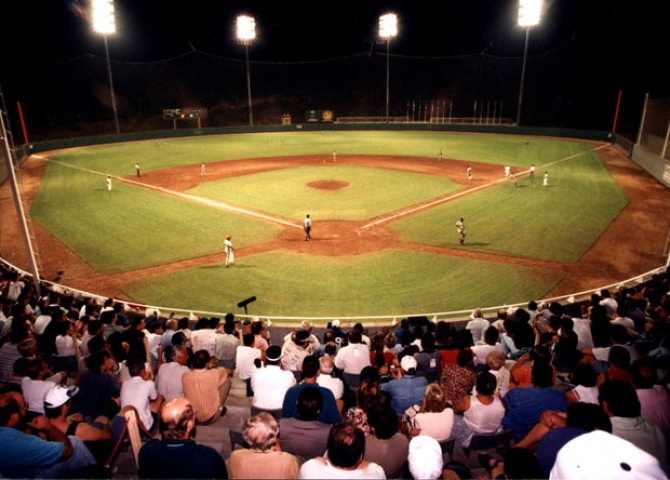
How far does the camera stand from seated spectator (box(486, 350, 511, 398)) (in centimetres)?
768

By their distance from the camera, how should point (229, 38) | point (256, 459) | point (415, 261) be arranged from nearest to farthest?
1. point (256, 459)
2. point (415, 261)
3. point (229, 38)

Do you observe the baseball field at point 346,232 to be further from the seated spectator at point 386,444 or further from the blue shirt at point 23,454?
the blue shirt at point 23,454

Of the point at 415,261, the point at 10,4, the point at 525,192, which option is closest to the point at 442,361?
the point at 415,261

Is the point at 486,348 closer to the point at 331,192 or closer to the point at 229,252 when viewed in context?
the point at 229,252

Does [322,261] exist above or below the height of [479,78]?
below

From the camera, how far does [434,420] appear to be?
6.04m

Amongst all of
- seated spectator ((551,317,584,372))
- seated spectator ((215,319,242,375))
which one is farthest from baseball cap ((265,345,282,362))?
seated spectator ((551,317,584,372))

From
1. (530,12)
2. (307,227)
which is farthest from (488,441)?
(530,12)

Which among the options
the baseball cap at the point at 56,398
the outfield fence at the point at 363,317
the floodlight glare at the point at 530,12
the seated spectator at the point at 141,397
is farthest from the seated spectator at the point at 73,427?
the floodlight glare at the point at 530,12

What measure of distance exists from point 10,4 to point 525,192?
96.6 m

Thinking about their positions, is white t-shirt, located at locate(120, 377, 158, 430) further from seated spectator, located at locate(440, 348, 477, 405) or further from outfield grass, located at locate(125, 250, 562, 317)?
outfield grass, located at locate(125, 250, 562, 317)

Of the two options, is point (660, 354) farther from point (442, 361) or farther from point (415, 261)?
point (415, 261)

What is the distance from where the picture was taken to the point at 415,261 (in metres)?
20.1

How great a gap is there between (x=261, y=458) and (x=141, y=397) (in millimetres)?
3069
